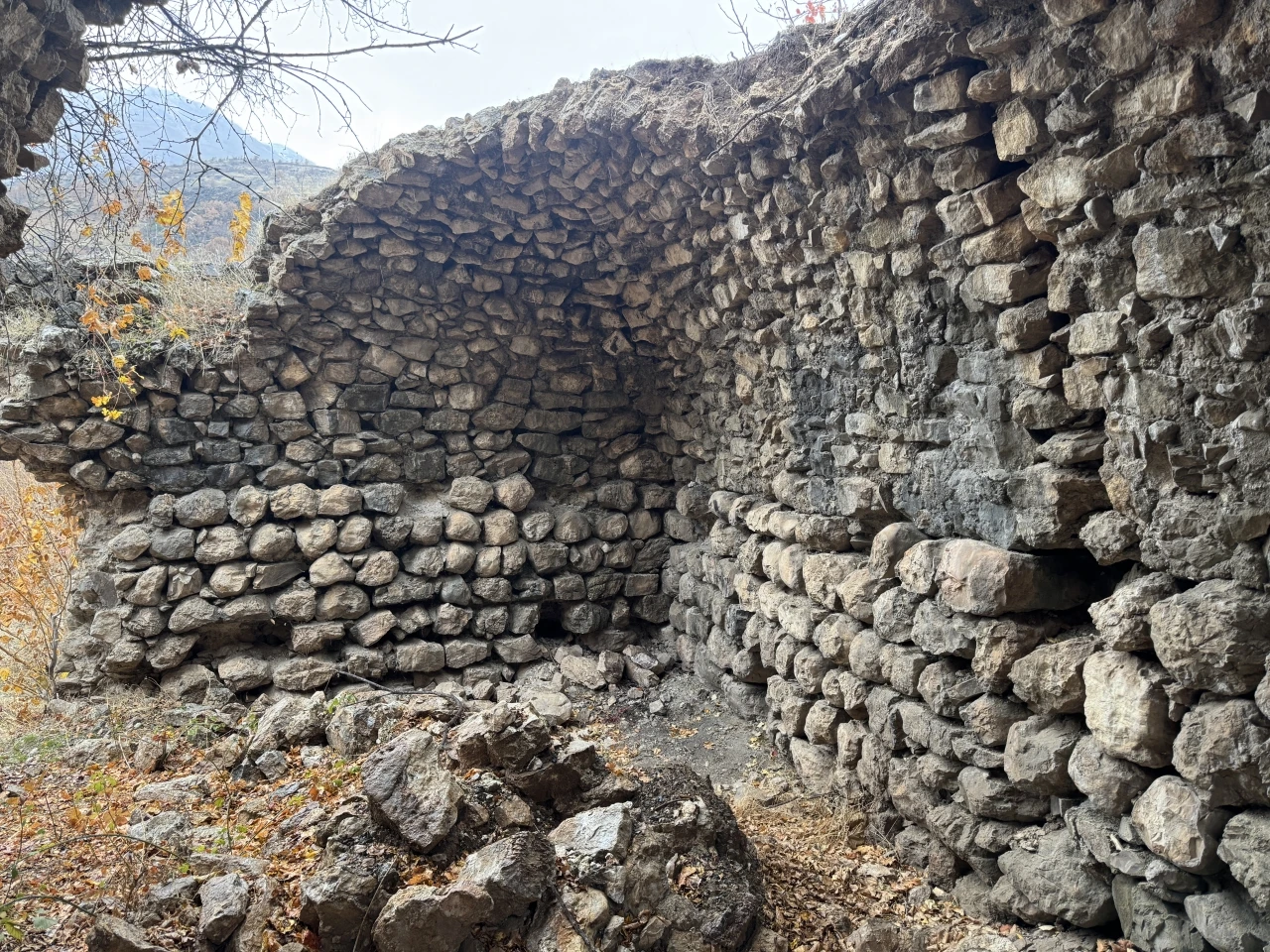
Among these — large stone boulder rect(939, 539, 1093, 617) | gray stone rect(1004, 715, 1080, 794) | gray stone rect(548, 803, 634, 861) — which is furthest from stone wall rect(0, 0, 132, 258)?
gray stone rect(1004, 715, 1080, 794)

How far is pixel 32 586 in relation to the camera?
5984 millimetres

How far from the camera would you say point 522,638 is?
579cm

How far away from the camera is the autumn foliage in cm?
518

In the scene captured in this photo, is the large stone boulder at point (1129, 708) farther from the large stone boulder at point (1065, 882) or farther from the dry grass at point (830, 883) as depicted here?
the dry grass at point (830, 883)

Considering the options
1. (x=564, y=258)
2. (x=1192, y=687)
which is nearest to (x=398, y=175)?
(x=564, y=258)

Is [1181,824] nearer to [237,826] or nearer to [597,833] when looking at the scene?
[597,833]

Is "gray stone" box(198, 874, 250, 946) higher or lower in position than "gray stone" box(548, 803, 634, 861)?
higher

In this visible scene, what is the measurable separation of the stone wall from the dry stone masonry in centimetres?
237

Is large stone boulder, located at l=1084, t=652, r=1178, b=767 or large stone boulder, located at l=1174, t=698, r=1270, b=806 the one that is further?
large stone boulder, located at l=1084, t=652, r=1178, b=767

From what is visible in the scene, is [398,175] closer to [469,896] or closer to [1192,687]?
[469,896]

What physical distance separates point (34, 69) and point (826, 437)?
129 inches

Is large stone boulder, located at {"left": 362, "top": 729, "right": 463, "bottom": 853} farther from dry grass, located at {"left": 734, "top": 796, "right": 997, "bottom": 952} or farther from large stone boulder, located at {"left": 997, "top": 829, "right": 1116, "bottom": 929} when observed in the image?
large stone boulder, located at {"left": 997, "top": 829, "right": 1116, "bottom": 929}

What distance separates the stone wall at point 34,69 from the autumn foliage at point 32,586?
395 centimetres

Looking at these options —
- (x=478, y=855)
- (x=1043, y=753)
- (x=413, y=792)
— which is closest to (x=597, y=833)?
(x=478, y=855)
